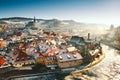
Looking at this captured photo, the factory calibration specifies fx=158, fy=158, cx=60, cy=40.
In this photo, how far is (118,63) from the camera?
71.2m

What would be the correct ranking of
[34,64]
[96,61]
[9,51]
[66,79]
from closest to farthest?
1. [66,79]
2. [34,64]
3. [96,61]
4. [9,51]

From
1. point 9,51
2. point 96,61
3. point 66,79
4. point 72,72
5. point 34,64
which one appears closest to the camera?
point 66,79

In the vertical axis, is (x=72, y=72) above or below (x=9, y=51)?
below

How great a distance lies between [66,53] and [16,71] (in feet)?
70.1

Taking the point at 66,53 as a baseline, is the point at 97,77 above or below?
below

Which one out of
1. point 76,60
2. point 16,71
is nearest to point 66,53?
point 76,60

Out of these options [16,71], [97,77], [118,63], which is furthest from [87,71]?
[16,71]

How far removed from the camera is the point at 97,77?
56281 mm

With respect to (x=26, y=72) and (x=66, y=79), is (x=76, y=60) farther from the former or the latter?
(x=26, y=72)

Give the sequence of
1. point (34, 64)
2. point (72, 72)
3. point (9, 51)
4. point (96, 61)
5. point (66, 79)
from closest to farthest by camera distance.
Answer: point (66, 79) → point (72, 72) → point (34, 64) → point (96, 61) → point (9, 51)

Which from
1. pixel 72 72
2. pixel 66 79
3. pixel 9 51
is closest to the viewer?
pixel 66 79

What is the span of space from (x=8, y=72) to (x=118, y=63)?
4710 cm

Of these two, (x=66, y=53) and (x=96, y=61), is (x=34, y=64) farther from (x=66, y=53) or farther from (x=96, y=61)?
(x=96, y=61)

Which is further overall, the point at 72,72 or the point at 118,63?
the point at 118,63
